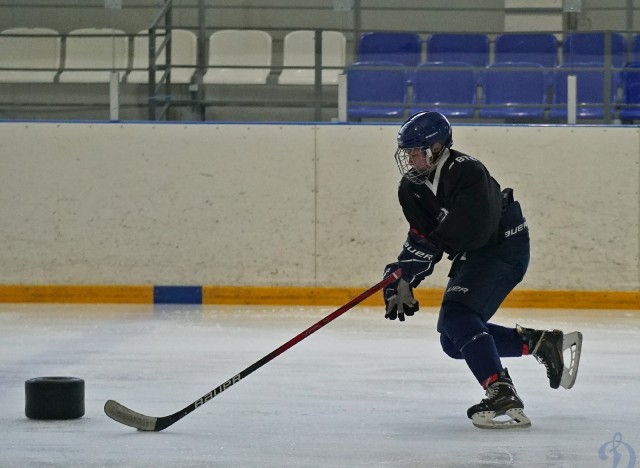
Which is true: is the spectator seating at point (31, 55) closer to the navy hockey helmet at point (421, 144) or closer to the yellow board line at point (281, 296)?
the yellow board line at point (281, 296)

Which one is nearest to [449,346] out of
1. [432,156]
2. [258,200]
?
[432,156]

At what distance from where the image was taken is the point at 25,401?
4285mm

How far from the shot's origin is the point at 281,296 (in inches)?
321

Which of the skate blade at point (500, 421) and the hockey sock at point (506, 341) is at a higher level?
the hockey sock at point (506, 341)

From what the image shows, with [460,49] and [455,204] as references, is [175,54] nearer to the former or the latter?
[460,49]

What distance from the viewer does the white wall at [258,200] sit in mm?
8094

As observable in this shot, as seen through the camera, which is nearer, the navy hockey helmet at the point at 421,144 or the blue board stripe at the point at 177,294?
the navy hockey helmet at the point at 421,144

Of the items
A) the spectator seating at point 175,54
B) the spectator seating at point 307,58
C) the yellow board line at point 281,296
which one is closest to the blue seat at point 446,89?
the spectator seating at point 307,58

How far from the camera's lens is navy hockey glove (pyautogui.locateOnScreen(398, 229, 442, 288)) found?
4047mm

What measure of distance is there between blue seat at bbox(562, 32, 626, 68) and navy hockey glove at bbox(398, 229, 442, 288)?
437cm

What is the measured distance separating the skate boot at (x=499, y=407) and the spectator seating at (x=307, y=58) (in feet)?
14.7

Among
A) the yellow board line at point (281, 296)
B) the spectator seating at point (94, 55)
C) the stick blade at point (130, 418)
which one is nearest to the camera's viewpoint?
the stick blade at point (130, 418)

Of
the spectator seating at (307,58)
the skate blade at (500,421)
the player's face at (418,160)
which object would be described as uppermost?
the spectator seating at (307,58)

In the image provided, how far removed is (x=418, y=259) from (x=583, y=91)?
14.6 ft
